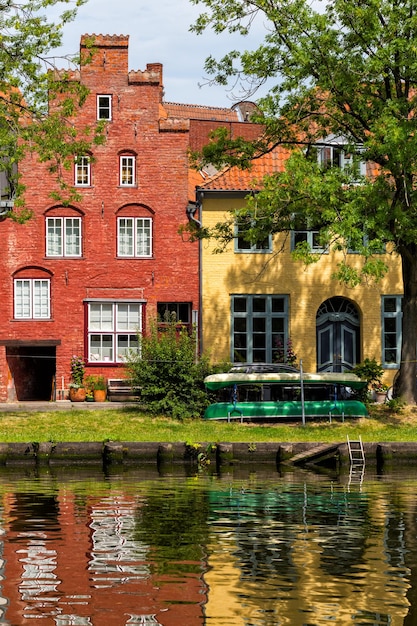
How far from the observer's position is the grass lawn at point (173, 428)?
2858 cm

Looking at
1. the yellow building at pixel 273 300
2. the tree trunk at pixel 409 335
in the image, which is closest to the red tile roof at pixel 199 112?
the yellow building at pixel 273 300

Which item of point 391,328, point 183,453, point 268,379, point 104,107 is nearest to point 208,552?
point 183,453

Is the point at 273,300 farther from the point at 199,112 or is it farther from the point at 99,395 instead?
the point at 199,112

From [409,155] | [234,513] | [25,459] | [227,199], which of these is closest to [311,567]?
[234,513]

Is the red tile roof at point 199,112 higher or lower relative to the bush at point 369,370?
higher

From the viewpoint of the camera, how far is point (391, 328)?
→ 129 feet

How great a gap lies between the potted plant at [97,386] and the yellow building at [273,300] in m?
3.62

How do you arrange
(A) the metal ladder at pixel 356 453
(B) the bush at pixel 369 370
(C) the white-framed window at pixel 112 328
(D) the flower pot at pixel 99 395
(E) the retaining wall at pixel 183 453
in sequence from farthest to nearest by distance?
(C) the white-framed window at pixel 112 328, (D) the flower pot at pixel 99 395, (B) the bush at pixel 369 370, (A) the metal ladder at pixel 356 453, (E) the retaining wall at pixel 183 453

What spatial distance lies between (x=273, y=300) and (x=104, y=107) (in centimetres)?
850

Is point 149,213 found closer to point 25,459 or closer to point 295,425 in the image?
point 295,425

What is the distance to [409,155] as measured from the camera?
28125 millimetres

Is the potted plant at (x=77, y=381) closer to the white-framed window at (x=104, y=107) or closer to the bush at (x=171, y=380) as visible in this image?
the bush at (x=171, y=380)

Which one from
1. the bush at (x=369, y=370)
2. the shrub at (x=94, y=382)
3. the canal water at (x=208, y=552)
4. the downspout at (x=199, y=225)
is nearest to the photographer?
the canal water at (x=208, y=552)

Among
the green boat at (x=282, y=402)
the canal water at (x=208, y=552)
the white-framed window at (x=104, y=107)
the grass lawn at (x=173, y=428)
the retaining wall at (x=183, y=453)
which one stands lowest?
the canal water at (x=208, y=552)
